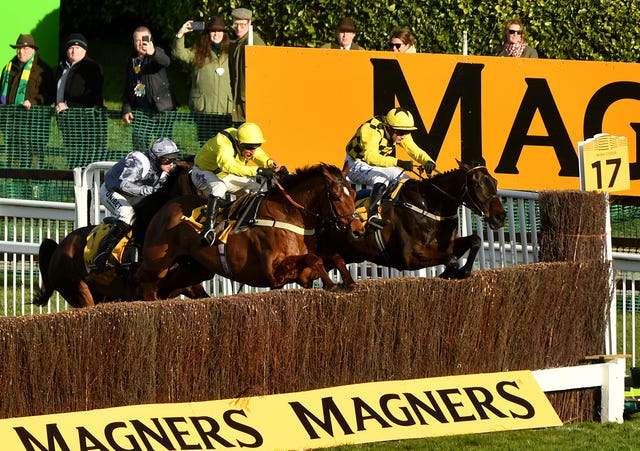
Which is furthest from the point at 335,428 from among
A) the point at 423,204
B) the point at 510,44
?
the point at 510,44

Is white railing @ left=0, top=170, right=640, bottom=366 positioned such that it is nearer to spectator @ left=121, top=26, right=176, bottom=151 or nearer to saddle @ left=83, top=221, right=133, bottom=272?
saddle @ left=83, top=221, right=133, bottom=272

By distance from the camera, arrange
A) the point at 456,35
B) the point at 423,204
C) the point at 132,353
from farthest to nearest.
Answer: the point at 456,35
the point at 423,204
the point at 132,353

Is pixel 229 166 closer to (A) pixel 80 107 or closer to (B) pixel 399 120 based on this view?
(B) pixel 399 120

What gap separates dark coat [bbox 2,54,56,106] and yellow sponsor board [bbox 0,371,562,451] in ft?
29.5

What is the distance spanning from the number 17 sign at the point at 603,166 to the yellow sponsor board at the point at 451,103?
3621 mm

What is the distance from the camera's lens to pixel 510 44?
15.9 metres

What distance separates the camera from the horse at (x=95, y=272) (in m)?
13.3

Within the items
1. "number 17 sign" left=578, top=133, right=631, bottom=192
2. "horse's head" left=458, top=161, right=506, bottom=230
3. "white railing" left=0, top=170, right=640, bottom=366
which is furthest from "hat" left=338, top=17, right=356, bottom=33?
"number 17 sign" left=578, top=133, right=631, bottom=192

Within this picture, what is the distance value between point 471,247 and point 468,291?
216 centimetres

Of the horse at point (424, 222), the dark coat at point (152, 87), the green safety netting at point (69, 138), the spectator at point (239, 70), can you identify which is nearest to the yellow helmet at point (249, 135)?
the horse at point (424, 222)

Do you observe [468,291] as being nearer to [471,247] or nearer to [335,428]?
[335,428]

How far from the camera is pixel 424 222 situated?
42.7 ft

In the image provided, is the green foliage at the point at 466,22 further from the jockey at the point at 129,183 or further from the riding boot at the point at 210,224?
the riding boot at the point at 210,224

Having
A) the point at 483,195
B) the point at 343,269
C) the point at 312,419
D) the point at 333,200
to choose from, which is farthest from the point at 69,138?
the point at 312,419
